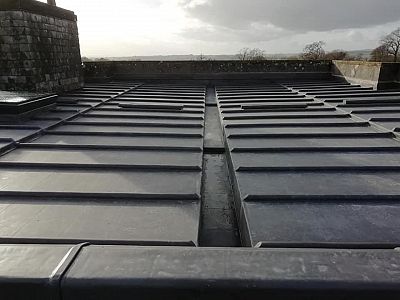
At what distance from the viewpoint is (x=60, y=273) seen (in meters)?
Answer: 1.64

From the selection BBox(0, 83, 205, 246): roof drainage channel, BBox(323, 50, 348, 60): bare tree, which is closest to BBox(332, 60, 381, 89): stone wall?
BBox(0, 83, 205, 246): roof drainage channel

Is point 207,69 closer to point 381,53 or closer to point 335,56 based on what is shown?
point 335,56

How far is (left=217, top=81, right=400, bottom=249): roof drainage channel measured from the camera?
251 cm

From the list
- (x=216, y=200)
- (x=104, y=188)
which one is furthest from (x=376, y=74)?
(x=104, y=188)

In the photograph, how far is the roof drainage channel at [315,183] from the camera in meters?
2.51

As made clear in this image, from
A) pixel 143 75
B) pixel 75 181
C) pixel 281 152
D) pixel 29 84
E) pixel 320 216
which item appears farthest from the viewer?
pixel 143 75

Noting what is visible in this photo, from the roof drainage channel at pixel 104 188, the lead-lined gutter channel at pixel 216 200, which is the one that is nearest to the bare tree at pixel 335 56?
the lead-lined gutter channel at pixel 216 200

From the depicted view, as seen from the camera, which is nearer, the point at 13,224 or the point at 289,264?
the point at 289,264

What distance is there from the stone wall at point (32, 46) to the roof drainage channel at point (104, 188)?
4.35m

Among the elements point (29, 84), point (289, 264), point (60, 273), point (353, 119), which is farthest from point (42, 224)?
point (29, 84)

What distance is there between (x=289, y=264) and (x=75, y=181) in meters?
2.84

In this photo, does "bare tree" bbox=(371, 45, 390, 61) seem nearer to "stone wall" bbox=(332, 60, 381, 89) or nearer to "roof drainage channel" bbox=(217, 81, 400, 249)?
"stone wall" bbox=(332, 60, 381, 89)

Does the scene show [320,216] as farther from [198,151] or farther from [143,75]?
[143,75]

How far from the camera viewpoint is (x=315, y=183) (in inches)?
137
